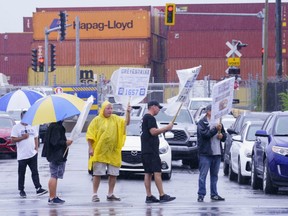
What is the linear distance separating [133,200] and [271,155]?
9.12 ft

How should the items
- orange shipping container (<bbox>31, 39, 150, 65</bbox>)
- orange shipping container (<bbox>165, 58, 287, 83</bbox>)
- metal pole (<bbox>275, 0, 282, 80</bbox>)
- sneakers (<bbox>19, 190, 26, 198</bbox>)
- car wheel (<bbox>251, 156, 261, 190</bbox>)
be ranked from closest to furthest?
1. sneakers (<bbox>19, 190, 26, 198</bbox>)
2. car wheel (<bbox>251, 156, 261, 190</bbox>)
3. metal pole (<bbox>275, 0, 282, 80</bbox>)
4. orange shipping container (<bbox>165, 58, 287, 83</bbox>)
5. orange shipping container (<bbox>31, 39, 150, 65</bbox>)

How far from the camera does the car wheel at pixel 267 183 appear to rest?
19767 mm

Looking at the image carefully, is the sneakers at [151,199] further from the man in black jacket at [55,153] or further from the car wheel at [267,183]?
the car wheel at [267,183]

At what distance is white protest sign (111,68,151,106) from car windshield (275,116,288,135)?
2747 millimetres

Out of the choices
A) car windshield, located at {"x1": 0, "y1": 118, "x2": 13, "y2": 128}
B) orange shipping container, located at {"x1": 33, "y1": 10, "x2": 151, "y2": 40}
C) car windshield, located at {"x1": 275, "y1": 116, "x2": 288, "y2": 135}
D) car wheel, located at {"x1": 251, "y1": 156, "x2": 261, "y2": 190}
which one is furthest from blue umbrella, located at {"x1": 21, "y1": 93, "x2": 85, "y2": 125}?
orange shipping container, located at {"x1": 33, "y1": 10, "x2": 151, "y2": 40}

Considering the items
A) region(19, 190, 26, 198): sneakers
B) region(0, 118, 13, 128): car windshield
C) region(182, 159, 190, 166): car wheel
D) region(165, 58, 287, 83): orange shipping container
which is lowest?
region(182, 159, 190, 166): car wheel

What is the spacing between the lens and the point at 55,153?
60.8ft

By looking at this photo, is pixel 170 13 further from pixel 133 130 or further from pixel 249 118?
pixel 133 130

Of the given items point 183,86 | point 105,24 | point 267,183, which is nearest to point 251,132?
point 267,183

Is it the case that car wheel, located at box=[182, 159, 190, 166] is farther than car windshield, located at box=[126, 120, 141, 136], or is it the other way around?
car wheel, located at box=[182, 159, 190, 166]

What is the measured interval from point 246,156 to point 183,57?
45.6 metres

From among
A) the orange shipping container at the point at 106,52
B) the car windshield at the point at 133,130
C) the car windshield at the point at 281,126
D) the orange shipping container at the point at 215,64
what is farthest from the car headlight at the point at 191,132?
the orange shipping container at the point at 106,52

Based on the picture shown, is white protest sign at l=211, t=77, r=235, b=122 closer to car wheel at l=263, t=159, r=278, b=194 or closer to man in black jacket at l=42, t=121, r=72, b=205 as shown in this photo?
car wheel at l=263, t=159, r=278, b=194

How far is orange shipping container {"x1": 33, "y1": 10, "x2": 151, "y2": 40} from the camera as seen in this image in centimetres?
7438
